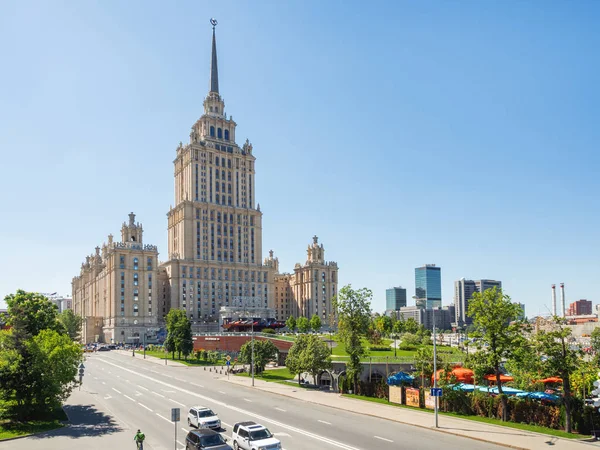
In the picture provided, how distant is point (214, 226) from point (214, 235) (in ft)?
9.63

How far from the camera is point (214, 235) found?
17100cm

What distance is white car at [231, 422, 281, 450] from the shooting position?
2892cm

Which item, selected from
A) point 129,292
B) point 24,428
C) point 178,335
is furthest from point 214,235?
point 24,428

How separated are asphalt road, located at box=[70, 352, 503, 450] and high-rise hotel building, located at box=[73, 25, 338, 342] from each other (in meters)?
93.1

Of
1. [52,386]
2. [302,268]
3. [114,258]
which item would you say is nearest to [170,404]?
[52,386]

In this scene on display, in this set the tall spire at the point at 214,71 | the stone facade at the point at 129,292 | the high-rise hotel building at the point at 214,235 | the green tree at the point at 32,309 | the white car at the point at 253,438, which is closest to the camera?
the white car at the point at 253,438

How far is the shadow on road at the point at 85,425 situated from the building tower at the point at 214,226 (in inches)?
4605

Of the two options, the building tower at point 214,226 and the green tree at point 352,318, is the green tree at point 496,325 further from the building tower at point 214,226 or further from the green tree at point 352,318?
the building tower at point 214,226

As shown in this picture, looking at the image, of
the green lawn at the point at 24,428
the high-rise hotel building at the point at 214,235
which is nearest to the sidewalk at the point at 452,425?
the green lawn at the point at 24,428

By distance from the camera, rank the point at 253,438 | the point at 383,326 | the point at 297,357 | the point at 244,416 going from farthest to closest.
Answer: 1. the point at 383,326
2. the point at 297,357
3. the point at 244,416
4. the point at 253,438

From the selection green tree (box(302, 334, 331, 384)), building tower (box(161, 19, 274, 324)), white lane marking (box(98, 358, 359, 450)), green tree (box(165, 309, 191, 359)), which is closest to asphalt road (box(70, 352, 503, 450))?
white lane marking (box(98, 358, 359, 450))

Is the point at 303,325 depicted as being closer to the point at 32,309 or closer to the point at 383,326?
the point at 383,326

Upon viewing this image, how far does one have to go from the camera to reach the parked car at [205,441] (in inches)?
1131

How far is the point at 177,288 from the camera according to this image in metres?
161
